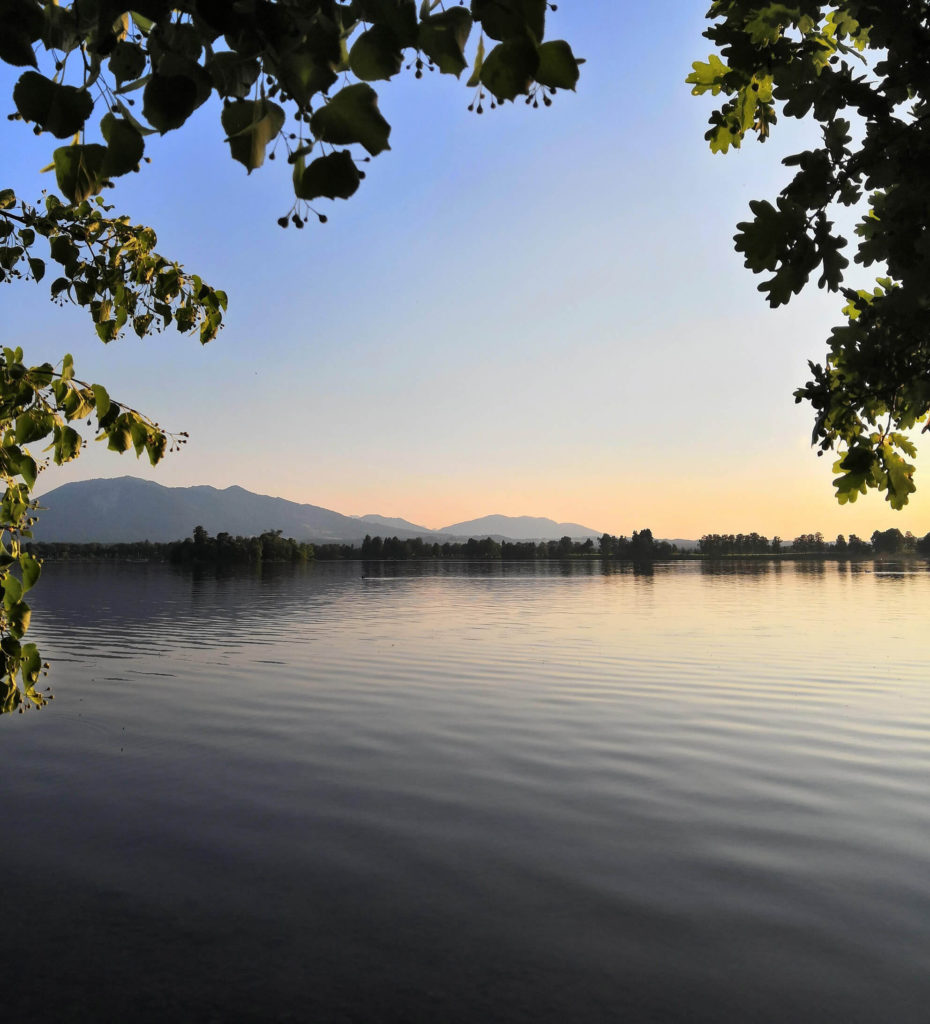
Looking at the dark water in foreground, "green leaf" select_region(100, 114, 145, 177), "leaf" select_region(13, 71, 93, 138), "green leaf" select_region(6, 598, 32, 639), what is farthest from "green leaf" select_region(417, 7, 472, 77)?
the dark water in foreground

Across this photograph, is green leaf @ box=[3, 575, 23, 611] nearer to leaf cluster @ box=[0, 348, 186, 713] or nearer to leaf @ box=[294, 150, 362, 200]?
leaf cluster @ box=[0, 348, 186, 713]

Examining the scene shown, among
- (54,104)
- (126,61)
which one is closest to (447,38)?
(126,61)

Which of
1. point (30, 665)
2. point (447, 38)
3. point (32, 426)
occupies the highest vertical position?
point (447, 38)

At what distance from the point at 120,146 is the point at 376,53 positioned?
2.69 feet

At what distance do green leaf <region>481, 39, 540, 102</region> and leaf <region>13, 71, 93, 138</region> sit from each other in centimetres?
116

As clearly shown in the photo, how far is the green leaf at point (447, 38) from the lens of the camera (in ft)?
6.68

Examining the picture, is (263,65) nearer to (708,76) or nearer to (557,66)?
(557,66)

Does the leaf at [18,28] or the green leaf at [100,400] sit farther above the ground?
the leaf at [18,28]

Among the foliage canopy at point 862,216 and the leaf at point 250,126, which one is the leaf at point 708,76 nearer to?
the foliage canopy at point 862,216

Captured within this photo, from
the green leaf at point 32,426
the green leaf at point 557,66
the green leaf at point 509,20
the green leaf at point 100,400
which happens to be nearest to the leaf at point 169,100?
the green leaf at point 509,20

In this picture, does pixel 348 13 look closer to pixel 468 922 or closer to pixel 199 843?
pixel 468 922

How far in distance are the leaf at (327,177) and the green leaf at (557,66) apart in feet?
1.86

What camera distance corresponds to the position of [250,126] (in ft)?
6.57

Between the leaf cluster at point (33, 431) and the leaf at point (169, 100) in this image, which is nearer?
the leaf at point (169, 100)
